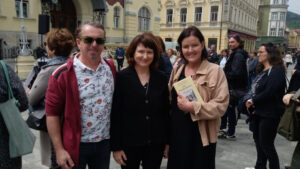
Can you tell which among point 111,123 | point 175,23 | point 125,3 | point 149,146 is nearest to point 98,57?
point 111,123

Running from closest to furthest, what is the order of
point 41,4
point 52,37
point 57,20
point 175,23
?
point 52,37 → point 41,4 → point 57,20 → point 175,23

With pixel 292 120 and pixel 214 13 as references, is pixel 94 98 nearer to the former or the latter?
pixel 292 120

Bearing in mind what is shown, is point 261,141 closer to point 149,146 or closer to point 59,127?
point 149,146

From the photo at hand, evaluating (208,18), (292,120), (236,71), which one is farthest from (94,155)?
(208,18)

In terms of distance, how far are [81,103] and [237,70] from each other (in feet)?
10.7

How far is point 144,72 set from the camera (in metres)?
2.21

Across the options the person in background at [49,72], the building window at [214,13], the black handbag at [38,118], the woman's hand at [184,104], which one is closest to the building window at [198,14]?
the building window at [214,13]

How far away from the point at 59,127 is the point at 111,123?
0.47 m

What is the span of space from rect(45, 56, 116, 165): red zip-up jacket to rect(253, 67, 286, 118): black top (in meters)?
2.41

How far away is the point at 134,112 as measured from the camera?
2.11m

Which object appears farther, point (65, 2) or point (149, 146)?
point (65, 2)

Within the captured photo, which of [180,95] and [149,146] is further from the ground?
[180,95]

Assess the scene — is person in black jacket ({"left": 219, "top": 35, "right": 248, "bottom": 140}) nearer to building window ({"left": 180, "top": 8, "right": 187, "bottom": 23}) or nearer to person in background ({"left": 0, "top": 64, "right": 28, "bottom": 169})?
person in background ({"left": 0, "top": 64, "right": 28, "bottom": 169})

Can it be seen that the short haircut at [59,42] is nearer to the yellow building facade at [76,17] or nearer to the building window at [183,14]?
the yellow building facade at [76,17]
